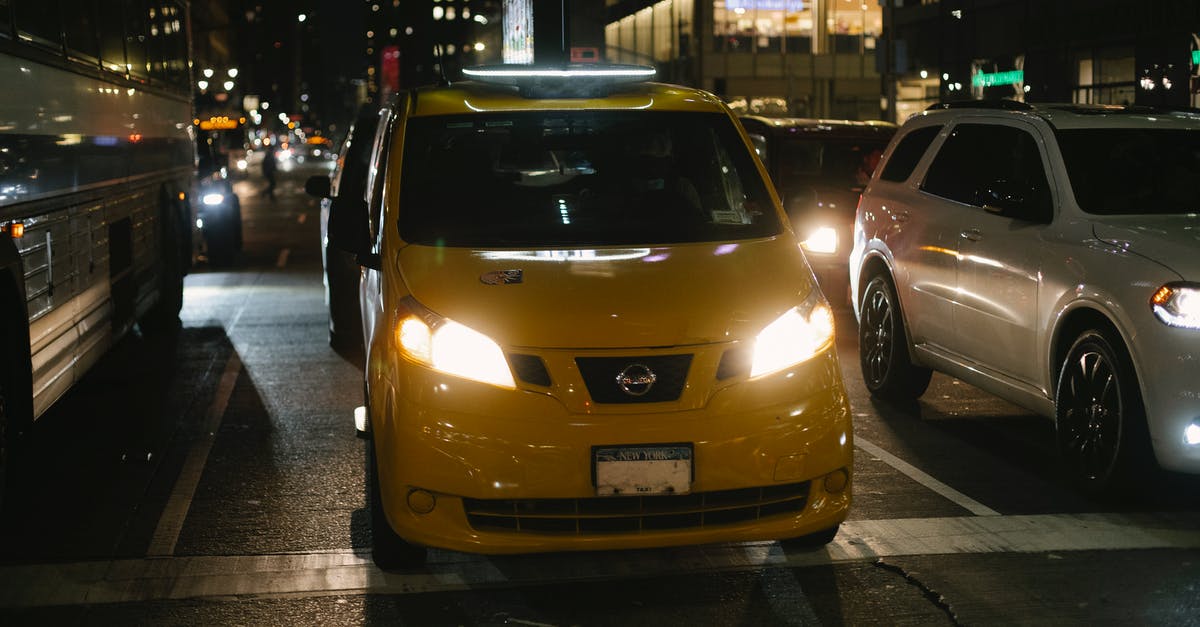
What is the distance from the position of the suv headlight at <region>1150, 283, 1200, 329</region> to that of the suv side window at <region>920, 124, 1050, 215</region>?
1161 millimetres

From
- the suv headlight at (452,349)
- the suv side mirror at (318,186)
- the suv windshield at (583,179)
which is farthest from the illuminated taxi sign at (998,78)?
the suv headlight at (452,349)

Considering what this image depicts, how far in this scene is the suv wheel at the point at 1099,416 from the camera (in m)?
6.31

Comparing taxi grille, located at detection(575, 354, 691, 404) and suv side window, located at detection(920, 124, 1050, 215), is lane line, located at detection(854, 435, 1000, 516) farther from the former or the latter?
taxi grille, located at detection(575, 354, 691, 404)

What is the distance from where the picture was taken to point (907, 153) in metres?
9.13

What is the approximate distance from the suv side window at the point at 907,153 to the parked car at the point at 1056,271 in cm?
1

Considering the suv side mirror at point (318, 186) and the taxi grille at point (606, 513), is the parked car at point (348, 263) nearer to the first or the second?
the suv side mirror at point (318, 186)

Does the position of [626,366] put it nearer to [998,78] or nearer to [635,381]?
[635,381]

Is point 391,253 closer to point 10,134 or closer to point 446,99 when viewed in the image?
point 446,99

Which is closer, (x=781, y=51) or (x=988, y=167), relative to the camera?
(x=988, y=167)

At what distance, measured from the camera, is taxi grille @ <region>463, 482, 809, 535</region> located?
5.04 meters

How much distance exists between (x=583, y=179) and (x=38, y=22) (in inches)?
126

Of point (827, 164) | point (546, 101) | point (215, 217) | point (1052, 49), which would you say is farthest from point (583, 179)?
point (1052, 49)

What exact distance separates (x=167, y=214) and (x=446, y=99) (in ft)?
24.1

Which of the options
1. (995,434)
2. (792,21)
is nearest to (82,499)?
(995,434)
